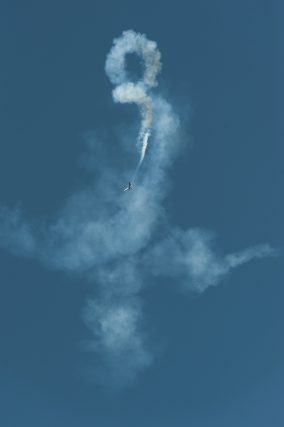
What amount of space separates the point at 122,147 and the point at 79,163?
697 centimetres

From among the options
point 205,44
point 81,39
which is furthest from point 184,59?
point 81,39

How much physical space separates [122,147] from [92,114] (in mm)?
6762

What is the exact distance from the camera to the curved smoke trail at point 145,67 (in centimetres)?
19888

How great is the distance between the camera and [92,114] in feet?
654

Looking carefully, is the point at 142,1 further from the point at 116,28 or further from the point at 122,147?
the point at 122,147

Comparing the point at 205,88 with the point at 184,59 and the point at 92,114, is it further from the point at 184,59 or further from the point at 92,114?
the point at 92,114

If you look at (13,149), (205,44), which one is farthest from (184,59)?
(13,149)

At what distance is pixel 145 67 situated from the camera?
19938cm

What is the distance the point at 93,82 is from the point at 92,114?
4891 mm

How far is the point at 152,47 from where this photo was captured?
199 metres

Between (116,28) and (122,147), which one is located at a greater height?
(116,28)

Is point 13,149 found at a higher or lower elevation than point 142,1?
lower

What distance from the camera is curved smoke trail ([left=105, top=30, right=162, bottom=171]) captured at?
652 feet

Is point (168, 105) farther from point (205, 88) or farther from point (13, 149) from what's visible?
point (13, 149)
